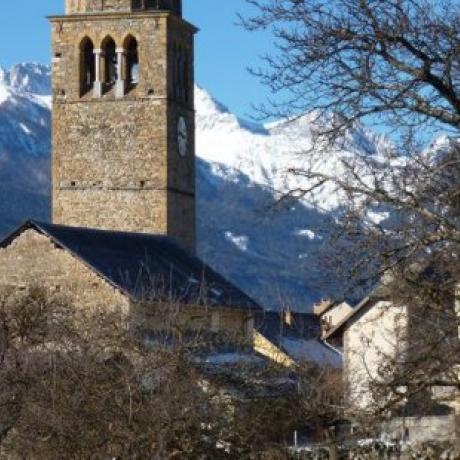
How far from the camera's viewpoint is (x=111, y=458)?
2256cm

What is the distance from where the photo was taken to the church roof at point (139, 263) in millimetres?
46844

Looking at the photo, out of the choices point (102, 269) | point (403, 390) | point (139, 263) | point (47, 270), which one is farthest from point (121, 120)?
point (403, 390)

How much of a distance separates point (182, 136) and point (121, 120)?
2620 mm

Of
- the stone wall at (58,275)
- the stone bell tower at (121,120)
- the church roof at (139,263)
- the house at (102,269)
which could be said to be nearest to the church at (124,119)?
the stone bell tower at (121,120)

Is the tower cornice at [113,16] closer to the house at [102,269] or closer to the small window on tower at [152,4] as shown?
the small window on tower at [152,4]

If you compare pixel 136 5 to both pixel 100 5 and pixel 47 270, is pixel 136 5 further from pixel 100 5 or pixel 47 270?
pixel 47 270

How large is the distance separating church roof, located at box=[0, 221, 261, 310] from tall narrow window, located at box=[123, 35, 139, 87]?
7.81 metres

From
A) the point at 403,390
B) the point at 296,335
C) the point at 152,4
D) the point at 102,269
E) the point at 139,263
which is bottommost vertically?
the point at 403,390

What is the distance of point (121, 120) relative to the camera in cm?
5856

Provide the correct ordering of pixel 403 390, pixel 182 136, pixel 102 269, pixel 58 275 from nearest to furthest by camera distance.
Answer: pixel 403 390 → pixel 102 269 → pixel 58 275 → pixel 182 136

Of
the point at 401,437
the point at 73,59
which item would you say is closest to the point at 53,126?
the point at 73,59

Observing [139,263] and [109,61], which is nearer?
[139,263]

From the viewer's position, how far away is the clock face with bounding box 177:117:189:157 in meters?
59.9

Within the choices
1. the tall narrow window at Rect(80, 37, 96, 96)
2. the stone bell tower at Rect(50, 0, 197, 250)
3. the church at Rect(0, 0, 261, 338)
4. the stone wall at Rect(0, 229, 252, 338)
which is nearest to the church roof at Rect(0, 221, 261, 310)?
the stone wall at Rect(0, 229, 252, 338)
